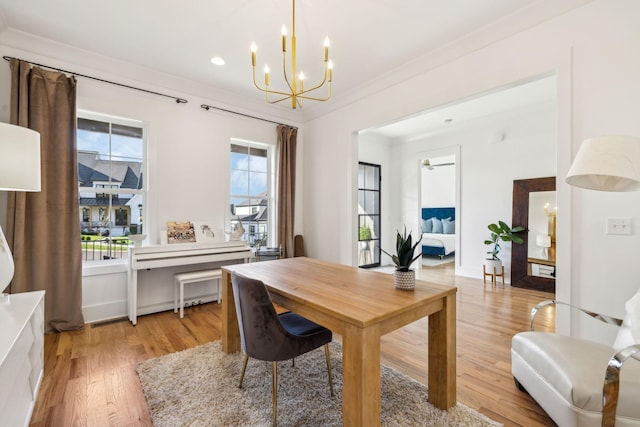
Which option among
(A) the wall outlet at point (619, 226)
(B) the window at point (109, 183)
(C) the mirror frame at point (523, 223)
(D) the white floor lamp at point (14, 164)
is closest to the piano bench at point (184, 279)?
(B) the window at point (109, 183)

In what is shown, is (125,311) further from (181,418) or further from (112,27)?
(112,27)

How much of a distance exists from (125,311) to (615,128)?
15.7 ft

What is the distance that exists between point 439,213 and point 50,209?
798cm

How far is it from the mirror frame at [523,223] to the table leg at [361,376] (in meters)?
4.29

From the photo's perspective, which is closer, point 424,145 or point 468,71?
point 468,71

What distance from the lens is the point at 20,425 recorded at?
138 cm

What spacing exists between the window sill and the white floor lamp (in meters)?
1.48

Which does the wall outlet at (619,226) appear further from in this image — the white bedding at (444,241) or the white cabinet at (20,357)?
the white bedding at (444,241)

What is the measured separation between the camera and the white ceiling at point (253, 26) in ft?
7.57

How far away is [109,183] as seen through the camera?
129 inches

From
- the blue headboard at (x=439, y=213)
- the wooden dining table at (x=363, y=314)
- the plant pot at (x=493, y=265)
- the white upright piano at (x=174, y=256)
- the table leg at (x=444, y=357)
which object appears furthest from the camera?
the blue headboard at (x=439, y=213)

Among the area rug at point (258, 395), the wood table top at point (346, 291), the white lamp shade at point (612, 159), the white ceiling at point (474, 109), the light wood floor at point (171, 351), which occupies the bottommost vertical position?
the light wood floor at point (171, 351)

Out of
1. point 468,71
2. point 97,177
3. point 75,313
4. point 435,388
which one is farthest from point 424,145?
point 75,313

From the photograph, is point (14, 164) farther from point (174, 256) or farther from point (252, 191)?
point (252, 191)
